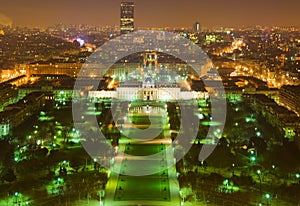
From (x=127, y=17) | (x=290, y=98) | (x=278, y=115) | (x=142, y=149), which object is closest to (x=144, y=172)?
(x=142, y=149)

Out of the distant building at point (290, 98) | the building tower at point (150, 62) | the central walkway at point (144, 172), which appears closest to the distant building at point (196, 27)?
the building tower at point (150, 62)

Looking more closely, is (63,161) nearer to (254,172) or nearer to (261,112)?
(254,172)

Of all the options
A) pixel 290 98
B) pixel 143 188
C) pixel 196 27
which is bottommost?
pixel 143 188

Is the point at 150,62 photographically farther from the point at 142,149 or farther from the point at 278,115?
the point at 142,149

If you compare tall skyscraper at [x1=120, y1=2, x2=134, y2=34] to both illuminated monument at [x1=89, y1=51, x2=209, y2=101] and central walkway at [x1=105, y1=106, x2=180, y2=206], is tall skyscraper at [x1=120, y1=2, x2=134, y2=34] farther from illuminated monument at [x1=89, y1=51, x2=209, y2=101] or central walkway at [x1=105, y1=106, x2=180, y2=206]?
central walkway at [x1=105, y1=106, x2=180, y2=206]

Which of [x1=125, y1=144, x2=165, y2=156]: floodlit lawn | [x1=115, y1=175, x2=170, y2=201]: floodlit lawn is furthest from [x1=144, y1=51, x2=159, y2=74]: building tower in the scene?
[x1=115, y1=175, x2=170, y2=201]: floodlit lawn

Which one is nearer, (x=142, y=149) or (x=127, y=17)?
(x=142, y=149)
